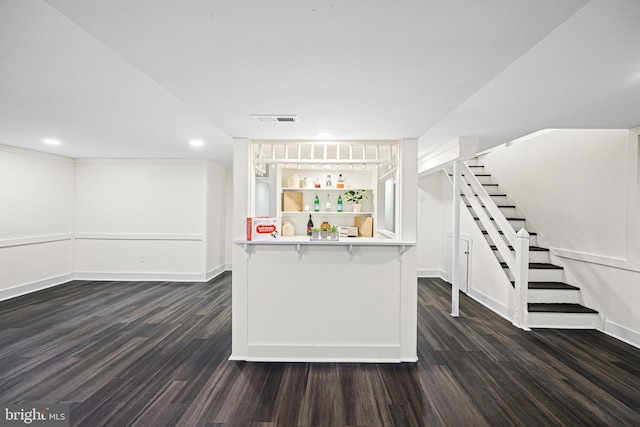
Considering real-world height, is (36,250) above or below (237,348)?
above

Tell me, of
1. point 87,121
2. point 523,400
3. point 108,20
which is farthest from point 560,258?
point 87,121

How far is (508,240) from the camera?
14.7ft

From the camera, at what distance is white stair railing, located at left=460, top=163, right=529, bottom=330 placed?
3838 mm

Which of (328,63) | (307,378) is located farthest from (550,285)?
(328,63)

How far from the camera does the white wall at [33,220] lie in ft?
15.9

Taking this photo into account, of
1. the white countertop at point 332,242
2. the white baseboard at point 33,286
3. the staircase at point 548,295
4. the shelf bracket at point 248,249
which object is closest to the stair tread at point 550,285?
the staircase at point 548,295

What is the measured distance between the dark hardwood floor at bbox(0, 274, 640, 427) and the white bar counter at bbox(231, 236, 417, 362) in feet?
0.52

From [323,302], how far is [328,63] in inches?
86.7

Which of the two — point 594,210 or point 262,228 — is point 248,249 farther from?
point 594,210

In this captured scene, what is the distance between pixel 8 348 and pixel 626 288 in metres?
6.65

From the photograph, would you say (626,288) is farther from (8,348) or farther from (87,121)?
(8,348)

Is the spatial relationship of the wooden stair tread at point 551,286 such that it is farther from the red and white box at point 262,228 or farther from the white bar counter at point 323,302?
the red and white box at point 262,228

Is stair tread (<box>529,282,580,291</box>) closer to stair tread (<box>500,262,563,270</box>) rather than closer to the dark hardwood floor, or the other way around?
stair tread (<box>500,262,563,270</box>)

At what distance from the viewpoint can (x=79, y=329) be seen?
3.69 m
